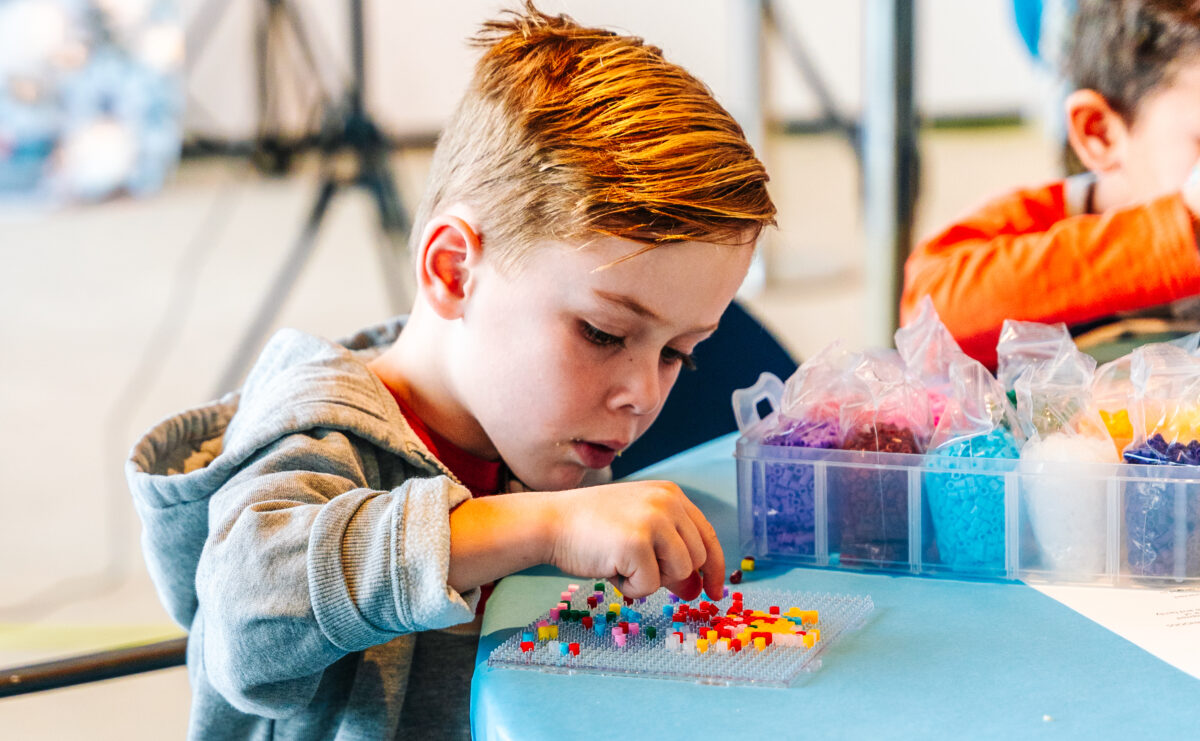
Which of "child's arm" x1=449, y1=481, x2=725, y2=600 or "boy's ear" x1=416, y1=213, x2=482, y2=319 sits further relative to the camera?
"boy's ear" x1=416, y1=213, x2=482, y2=319

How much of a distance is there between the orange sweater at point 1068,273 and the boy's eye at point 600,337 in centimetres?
61

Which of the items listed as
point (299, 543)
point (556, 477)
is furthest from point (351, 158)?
point (299, 543)

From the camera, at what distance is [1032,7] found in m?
1.87

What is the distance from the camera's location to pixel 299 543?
68 cm

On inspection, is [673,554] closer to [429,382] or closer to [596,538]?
[596,538]

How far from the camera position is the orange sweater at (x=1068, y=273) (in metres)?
1.22

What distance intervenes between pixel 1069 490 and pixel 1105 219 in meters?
0.64

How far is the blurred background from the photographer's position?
234cm

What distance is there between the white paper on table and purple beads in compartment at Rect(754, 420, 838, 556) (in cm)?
16

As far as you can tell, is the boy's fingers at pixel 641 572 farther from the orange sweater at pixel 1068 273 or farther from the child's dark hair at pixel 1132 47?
the child's dark hair at pixel 1132 47

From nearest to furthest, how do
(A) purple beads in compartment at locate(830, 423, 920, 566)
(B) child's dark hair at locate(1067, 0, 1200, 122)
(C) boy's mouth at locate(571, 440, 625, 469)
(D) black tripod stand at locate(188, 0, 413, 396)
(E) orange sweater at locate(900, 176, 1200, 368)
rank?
(A) purple beads in compartment at locate(830, 423, 920, 566) < (C) boy's mouth at locate(571, 440, 625, 469) < (E) orange sweater at locate(900, 176, 1200, 368) < (B) child's dark hair at locate(1067, 0, 1200, 122) < (D) black tripod stand at locate(188, 0, 413, 396)

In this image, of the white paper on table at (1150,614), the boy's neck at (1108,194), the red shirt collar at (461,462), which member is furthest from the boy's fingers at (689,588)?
the boy's neck at (1108,194)

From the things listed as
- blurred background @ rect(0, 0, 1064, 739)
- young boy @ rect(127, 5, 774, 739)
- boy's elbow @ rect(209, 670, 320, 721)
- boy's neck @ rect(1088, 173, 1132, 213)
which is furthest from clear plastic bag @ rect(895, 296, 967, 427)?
blurred background @ rect(0, 0, 1064, 739)

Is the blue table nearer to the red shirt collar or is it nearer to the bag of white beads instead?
the bag of white beads
